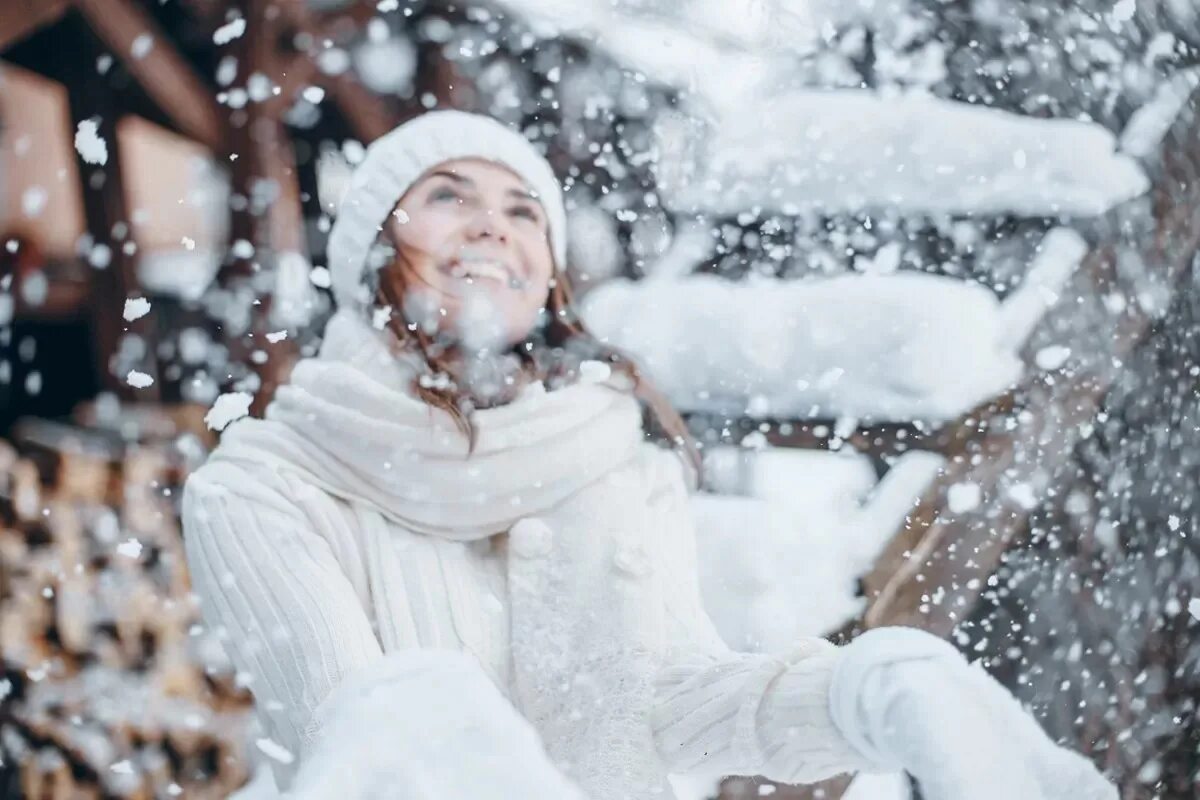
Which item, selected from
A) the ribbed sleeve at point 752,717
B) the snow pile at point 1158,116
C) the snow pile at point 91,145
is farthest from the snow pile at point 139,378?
the snow pile at point 1158,116

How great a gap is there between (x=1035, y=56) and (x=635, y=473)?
0.85 feet

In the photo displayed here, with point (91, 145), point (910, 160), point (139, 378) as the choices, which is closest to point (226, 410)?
point (139, 378)

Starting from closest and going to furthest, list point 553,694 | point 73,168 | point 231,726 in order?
point 553,694
point 73,168
point 231,726

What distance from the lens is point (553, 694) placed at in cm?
40

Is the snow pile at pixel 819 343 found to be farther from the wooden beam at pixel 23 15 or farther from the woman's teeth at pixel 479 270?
the wooden beam at pixel 23 15

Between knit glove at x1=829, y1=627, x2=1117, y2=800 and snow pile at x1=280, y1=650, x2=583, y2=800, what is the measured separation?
0.34 ft

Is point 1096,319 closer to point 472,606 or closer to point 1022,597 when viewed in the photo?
point 1022,597

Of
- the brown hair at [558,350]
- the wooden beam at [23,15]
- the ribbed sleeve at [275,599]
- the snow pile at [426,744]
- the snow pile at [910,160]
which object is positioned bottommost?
the ribbed sleeve at [275,599]

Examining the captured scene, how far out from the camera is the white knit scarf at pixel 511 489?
1.31 ft

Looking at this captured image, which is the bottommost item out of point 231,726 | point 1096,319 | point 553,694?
point 231,726

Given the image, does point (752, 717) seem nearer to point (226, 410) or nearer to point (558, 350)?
point (558, 350)

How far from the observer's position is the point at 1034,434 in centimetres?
46

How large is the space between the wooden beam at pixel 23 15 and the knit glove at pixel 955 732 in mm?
483

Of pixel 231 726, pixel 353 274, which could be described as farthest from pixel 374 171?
pixel 231 726
